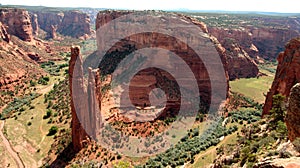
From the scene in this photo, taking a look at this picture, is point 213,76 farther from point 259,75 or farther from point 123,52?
point 259,75

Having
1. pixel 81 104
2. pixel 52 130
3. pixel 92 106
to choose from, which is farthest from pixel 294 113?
pixel 52 130

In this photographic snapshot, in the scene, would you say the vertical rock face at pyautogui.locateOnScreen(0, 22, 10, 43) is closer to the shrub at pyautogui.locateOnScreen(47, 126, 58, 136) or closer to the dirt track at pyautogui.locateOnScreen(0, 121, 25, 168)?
the dirt track at pyautogui.locateOnScreen(0, 121, 25, 168)

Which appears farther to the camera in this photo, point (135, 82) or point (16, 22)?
point (16, 22)

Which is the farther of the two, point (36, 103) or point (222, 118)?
point (36, 103)

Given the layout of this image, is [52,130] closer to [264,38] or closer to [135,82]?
[135,82]

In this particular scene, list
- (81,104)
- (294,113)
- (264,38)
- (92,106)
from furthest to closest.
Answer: (264,38) < (92,106) < (81,104) < (294,113)

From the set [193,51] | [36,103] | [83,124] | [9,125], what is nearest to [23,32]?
[36,103]
